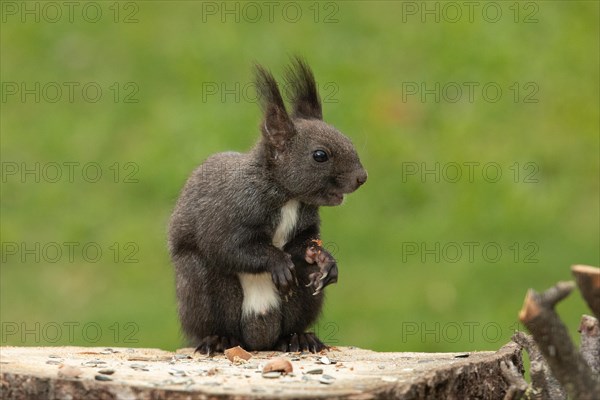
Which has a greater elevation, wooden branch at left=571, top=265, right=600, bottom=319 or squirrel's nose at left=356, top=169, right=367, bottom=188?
squirrel's nose at left=356, top=169, right=367, bottom=188

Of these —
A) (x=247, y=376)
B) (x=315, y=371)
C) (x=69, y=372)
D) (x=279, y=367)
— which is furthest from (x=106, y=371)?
(x=315, y=371)

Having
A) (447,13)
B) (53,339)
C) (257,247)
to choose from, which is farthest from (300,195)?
(447,13)

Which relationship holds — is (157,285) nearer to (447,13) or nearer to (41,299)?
(41,299)

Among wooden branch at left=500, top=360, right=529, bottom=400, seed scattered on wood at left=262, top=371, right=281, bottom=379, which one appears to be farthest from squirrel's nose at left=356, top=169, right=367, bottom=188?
seed scattered on wood at left=262, top=371, right=281, bottom=379

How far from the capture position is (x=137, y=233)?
10391mm

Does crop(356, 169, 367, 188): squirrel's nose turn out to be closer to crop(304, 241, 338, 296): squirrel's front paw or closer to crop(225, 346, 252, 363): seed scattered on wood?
crop(304, 241, 338, 296): squirrel's front paw

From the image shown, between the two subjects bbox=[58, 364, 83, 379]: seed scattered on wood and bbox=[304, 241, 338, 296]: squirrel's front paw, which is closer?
bbox=[58, 364, 83, 379]: seed scattered on wood

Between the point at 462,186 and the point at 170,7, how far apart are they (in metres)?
3.86

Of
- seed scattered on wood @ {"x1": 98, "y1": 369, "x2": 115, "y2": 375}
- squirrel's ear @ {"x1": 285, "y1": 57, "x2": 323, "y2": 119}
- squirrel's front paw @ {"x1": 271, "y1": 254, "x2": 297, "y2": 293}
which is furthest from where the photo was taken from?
squirrel's ear @ {"x1": 285, "y1": 57, "x2": 323, "y2": 119}

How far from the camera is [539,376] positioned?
4871 millimetres

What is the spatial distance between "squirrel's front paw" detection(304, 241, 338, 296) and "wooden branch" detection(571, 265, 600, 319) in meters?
1.72

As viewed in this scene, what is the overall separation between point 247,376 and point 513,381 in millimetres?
1144

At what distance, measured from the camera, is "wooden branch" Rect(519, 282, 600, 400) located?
428 cm

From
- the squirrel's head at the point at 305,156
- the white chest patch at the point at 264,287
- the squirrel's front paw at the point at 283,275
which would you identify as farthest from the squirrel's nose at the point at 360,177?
the squirrel's front paw at the point at 283,275
